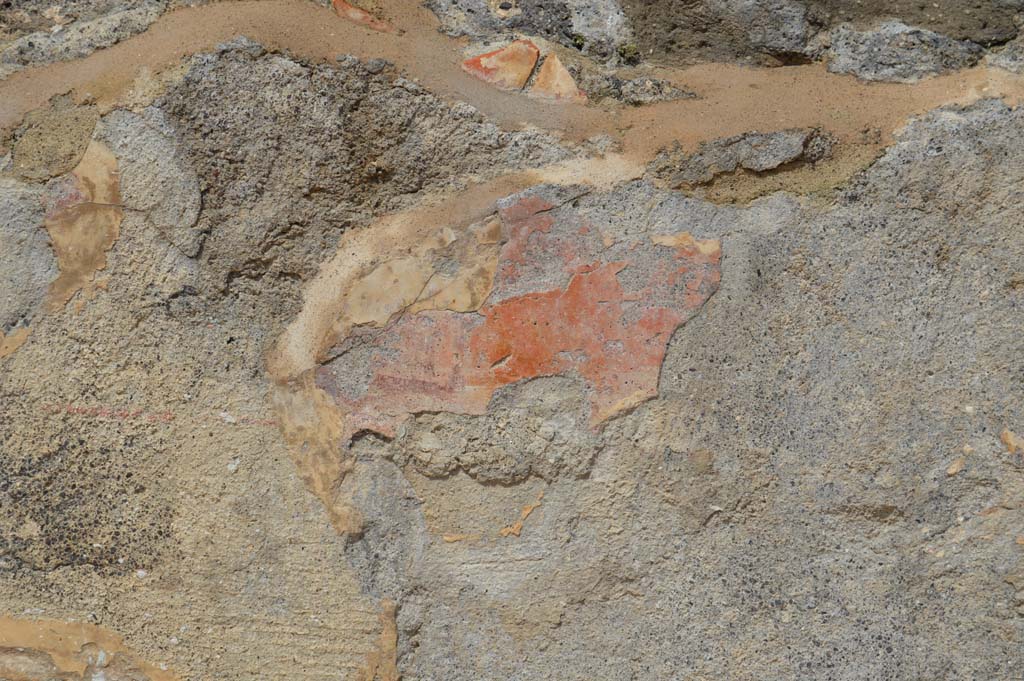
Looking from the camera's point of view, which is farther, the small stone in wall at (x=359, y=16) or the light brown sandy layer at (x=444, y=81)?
the small stone in wall at (x=359, y=16)

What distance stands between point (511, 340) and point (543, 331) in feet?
0.43

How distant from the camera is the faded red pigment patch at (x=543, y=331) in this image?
3.24 meters

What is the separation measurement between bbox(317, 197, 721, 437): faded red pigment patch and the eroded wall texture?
0.04 ft

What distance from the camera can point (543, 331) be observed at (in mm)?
3309

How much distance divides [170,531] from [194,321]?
0.82 m

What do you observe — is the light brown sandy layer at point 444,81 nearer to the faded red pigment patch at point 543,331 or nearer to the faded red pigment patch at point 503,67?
the faded red pigment patch at point 503,67

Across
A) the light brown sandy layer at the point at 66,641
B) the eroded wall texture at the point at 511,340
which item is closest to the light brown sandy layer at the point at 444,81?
the eroded wall texture at the point at 511,340

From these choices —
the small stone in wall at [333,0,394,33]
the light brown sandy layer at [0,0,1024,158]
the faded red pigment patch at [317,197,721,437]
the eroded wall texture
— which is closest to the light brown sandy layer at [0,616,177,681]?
the eroded wall texture

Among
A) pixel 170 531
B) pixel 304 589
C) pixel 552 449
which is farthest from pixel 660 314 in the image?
pixel 170 531

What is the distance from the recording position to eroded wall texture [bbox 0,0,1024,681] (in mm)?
3031

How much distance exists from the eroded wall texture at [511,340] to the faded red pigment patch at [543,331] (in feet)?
0.04

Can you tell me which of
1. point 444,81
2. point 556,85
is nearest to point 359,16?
point 444,81

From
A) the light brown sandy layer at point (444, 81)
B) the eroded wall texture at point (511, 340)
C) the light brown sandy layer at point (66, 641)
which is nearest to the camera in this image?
the eroded wall texture at point (511, 340)

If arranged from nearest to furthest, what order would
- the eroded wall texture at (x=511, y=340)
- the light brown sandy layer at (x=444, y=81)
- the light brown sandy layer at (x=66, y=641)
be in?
the eroded wall texture at (x=511, y=340)
the light brown sandy layer at (x=66, y=641)
the light brown sandy layer at (x=444, y=81)
